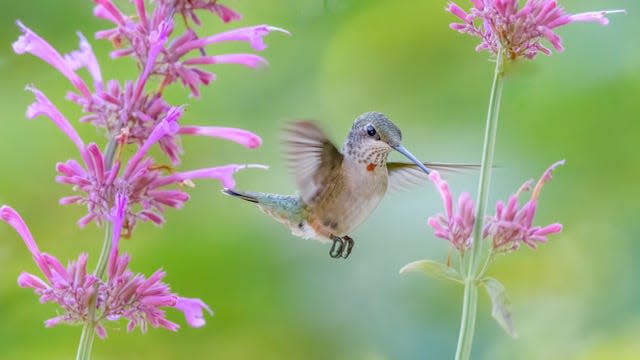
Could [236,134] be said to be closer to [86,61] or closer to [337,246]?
[86,61]

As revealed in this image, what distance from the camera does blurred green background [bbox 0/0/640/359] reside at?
3.25 m

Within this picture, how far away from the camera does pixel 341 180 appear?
83.7 inches

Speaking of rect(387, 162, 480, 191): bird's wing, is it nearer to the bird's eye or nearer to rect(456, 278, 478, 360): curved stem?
the bird's eye

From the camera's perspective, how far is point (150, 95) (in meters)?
1.55

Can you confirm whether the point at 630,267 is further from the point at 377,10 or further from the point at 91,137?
the point at 91,137

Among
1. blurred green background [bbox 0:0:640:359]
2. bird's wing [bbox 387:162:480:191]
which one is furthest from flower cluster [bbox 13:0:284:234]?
blurred green background [bbox 0:0:640:359]

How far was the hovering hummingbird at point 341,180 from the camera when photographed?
2.01 meters

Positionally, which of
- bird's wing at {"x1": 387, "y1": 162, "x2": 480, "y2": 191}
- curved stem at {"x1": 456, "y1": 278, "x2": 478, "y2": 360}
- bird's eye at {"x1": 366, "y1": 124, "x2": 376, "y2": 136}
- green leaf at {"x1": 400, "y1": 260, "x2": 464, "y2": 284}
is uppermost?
bird's wing at {"x1": 387, "y1": 162, "x2": 480, "y2": 191}

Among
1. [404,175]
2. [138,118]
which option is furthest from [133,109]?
[404,175]

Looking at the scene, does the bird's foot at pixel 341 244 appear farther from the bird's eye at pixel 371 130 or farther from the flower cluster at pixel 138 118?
the flower cluster at pixel 138 118

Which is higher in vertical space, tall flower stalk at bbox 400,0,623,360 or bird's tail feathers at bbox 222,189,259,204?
bird's tail feathers at bbox 222,189,259,204

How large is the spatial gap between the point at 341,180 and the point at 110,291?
31.3 inches

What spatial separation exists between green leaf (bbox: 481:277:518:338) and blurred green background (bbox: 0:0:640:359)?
1.62 meters

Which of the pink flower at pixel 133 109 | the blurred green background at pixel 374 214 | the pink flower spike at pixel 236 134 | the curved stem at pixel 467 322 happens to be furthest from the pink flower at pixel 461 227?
the blurred green background at pixel 374 214
